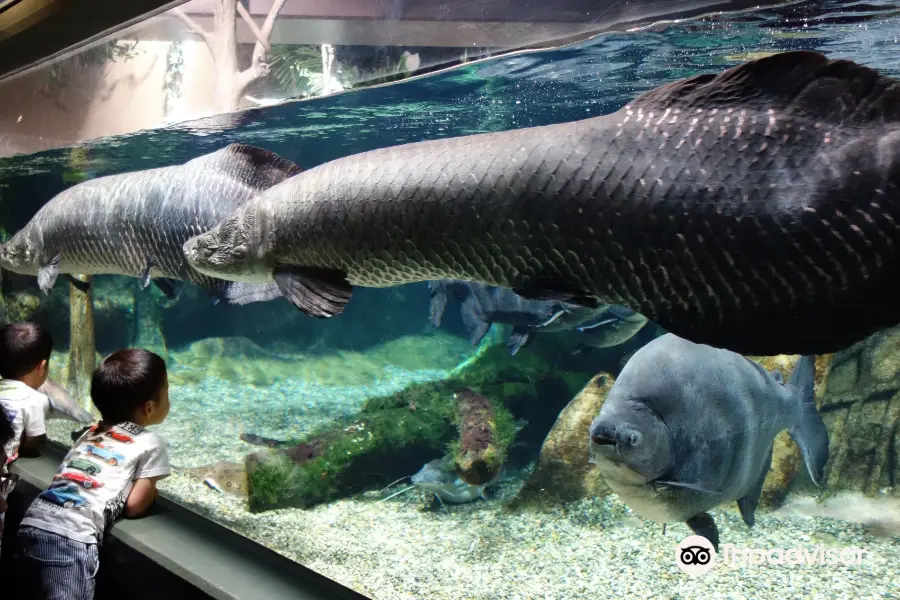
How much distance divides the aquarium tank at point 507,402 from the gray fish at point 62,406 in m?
0.24

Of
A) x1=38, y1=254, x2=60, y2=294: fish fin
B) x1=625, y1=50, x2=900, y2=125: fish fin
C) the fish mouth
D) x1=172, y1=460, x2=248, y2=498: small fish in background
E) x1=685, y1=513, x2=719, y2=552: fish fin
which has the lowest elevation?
x1=172, y1=460, x2=248, y2=498: small fish in background

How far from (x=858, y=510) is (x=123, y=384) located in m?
4.99

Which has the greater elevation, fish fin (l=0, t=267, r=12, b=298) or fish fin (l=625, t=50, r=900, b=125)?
fish fin (l=625, t=50, r=900, b=125)

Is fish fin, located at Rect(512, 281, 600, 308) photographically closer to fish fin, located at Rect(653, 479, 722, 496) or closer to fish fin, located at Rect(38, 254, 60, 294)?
fish fin, located at Rect(653, 479, 722, 496)

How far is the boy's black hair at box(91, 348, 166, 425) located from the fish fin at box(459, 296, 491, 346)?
386 centimetres

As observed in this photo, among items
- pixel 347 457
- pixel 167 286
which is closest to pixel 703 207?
pixel 167 286

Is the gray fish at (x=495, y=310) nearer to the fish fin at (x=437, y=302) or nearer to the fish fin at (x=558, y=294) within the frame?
the fish fin at (x=437, y=302)

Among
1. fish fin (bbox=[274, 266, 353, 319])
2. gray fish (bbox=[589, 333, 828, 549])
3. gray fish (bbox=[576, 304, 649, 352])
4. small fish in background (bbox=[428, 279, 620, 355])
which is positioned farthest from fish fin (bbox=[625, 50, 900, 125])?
gray fish (bbox=[576, 304, 649, 352])

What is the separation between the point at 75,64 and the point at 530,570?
547 centimetres

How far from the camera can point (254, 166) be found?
3.59m

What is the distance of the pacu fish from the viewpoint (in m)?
1.35

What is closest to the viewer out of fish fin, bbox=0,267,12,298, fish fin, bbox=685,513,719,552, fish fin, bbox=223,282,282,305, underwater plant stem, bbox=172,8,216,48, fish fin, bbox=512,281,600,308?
fish fin, bbox=512,281,600,308

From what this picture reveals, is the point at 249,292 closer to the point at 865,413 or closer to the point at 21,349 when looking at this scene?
the point at 21,349

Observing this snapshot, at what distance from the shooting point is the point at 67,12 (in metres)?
3.89
